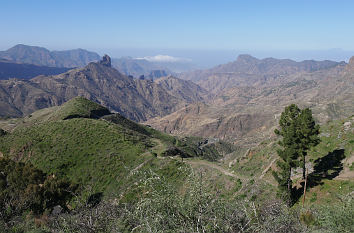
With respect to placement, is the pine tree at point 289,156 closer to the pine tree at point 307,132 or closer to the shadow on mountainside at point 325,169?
the pine tree at point 307,132

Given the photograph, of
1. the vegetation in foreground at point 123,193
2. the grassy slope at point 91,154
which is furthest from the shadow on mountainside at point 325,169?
the grassy slope at point 91,154

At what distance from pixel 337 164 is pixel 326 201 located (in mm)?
7257

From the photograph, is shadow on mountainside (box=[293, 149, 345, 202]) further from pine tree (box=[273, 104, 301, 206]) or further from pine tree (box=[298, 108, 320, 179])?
pine tree (box=[298, 108, 320, 179])

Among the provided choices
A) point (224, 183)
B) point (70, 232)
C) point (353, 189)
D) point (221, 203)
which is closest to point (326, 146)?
point (353, 189)

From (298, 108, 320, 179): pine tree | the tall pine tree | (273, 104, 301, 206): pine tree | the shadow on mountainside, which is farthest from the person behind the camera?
the shadow on mountainside

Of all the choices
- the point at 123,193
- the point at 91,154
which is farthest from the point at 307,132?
the point at 91,154

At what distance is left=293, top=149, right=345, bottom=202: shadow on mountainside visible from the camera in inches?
1120

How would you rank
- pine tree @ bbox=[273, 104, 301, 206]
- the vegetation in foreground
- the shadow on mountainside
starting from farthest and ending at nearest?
the shadow on mountainside
pine tree @ bbox=[273, 104, 301, 206]
the vegetation in foreground

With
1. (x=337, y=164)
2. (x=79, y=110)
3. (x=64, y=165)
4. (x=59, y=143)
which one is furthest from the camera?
(x=79, y=110)

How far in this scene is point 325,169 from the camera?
30375mm

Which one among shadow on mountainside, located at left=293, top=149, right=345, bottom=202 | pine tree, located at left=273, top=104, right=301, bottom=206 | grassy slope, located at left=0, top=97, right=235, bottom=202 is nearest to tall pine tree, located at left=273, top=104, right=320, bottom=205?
pine tree, located at left=273, top=104, right=301, bottom=206

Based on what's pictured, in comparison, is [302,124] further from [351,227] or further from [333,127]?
[333,127]

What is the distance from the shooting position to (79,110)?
9675 centimetres

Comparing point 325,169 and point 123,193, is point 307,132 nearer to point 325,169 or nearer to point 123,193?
point 325,169
